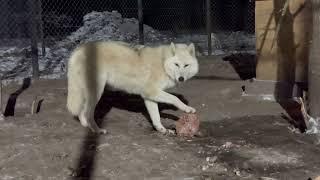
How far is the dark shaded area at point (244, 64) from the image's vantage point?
10445 millimetres

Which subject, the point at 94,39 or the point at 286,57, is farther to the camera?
the point at 94,39

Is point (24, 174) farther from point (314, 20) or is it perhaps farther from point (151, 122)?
point (314, 20)

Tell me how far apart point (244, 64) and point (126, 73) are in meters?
5.57

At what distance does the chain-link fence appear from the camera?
1426cm

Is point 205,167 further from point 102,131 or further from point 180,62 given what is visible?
point 180,62

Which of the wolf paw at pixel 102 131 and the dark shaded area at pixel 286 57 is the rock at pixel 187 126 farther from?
the dark shaded area at pixel 286 57

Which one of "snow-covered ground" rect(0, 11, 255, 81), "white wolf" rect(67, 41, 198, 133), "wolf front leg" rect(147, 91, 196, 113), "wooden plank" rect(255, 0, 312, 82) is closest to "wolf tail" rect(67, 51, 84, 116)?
"white wolf" rect(67, 41, 198, 133)

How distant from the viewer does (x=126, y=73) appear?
6723mm

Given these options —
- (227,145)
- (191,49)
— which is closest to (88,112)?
(191,49)

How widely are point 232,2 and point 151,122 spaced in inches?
463

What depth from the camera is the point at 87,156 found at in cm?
517

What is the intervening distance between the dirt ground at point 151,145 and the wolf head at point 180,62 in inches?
25.1

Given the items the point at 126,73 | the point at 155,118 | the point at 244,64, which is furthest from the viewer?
the point at 244,64

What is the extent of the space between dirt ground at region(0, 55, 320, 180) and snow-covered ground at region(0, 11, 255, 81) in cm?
323
